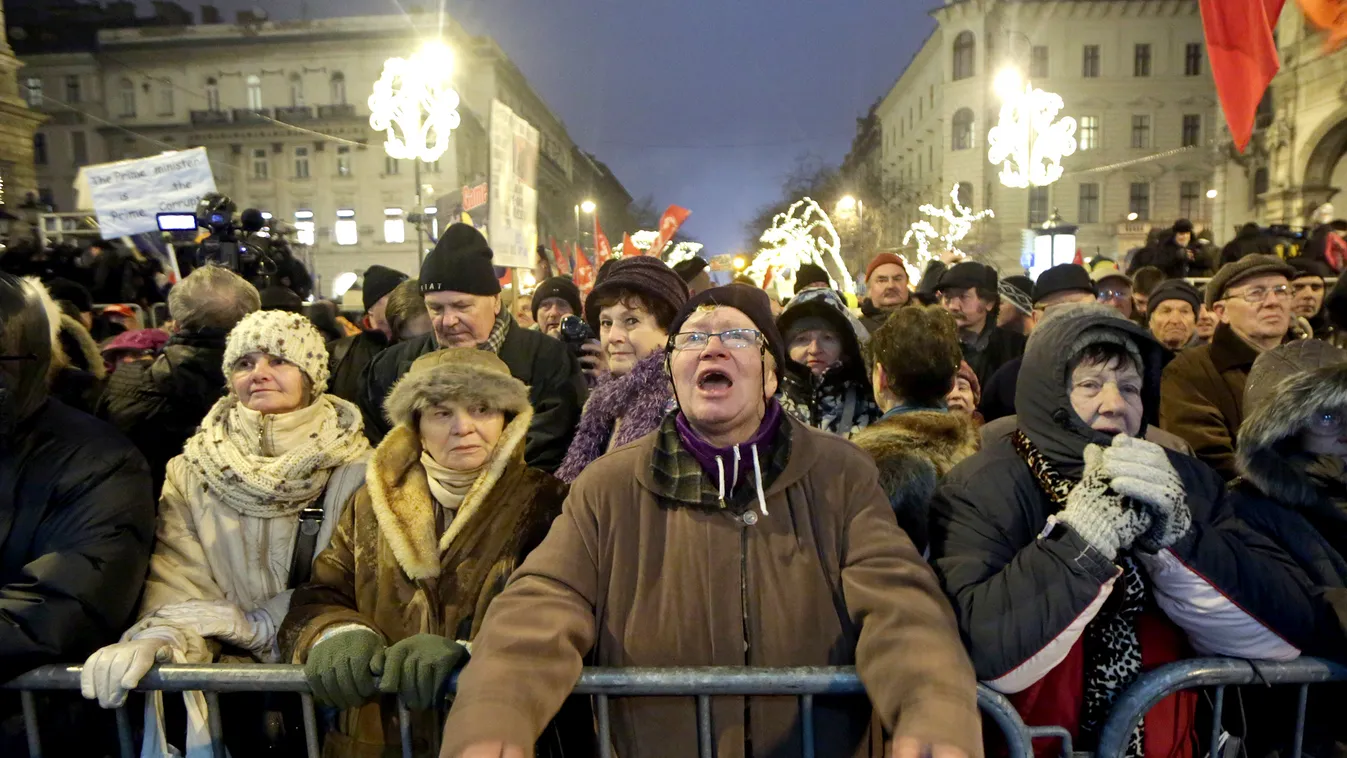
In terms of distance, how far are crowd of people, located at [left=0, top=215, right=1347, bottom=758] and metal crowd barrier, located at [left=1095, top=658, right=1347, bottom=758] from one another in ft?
0.16

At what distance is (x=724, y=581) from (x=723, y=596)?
0.12ft

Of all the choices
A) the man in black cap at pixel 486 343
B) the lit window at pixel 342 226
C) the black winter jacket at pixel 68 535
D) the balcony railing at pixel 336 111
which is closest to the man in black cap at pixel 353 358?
the man in black cap at pixel 486 343

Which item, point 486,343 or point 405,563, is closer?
point 405,563

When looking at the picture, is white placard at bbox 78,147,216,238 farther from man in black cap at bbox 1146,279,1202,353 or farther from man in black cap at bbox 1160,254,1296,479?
man in black cap at bbox 1160,254,1296,479

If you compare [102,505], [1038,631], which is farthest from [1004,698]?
[102,505]

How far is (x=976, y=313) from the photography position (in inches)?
215

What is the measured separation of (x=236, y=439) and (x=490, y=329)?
1.34 metres

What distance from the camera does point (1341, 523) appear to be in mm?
2287

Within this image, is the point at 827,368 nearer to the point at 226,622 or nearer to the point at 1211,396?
the point at 1211,396

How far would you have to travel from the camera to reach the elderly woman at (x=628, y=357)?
9.60ft

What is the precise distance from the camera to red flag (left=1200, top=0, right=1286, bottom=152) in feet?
14.1

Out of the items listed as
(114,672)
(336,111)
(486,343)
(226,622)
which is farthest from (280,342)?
(336,111)

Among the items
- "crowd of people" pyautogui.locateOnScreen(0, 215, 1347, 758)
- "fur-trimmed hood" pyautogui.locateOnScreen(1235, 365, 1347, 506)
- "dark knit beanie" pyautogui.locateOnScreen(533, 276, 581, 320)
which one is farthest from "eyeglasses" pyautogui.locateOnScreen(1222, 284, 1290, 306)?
"dark knit beanie" pyautogui.locateOnScreen(533, 276, 581, 320)

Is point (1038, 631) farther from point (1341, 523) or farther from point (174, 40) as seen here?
point (174, 40)
